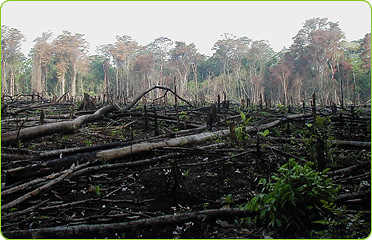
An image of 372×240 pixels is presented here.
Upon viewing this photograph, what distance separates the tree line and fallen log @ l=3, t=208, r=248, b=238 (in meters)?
36.7

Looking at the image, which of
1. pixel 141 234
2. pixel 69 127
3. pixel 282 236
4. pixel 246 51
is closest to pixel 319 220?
pixel 282 236

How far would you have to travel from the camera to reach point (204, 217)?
2613mm

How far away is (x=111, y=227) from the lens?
8.12ft

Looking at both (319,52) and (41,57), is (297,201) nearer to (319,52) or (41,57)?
(319,52)

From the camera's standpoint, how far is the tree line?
38312mm

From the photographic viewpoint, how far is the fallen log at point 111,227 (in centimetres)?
235

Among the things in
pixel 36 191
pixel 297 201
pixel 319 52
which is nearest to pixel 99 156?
pixel 36 191

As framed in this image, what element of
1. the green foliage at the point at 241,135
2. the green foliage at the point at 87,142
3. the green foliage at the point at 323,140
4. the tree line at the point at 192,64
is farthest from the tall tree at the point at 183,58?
the green foliage at the point at 323,140

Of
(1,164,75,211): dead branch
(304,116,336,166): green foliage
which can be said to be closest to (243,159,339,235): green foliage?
(304,116,336,166): green foliage

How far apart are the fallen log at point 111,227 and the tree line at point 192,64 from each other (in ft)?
121

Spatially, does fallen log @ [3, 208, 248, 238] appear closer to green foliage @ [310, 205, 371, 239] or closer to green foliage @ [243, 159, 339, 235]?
green foliage @ [243, 159, 339, 235]

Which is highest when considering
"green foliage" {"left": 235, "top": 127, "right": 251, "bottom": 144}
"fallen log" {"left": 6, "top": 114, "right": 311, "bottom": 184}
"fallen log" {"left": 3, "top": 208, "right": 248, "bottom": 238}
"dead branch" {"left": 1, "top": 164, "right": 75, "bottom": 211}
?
"green foliage" {"left": 235, "top": 127, "right": 251, "bottom": 144}

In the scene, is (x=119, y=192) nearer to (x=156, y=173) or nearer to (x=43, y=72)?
(x=156, y=173)

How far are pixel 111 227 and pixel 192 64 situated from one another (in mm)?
49233
